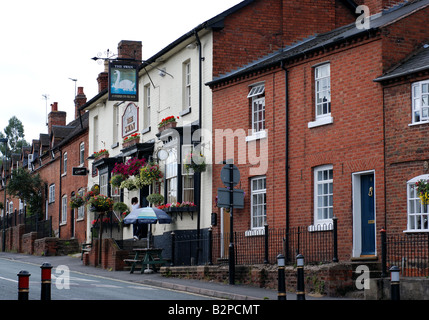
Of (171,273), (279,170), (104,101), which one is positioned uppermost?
(104,101)

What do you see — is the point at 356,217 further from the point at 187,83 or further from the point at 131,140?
the point at 131,140

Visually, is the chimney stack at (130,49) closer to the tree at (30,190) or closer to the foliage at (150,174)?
the foliage at (150,174)

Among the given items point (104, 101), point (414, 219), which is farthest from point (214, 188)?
point (104, 101)

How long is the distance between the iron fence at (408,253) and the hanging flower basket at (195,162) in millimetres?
8750

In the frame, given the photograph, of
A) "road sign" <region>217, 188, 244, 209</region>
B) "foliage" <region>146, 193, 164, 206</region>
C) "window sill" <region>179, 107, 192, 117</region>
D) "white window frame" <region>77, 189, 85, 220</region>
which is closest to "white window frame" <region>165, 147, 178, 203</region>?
"foliage" <region>146, 193, 164, 206</region>

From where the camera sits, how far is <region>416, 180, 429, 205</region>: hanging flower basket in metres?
18.5

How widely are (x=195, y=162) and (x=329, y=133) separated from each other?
6.12m

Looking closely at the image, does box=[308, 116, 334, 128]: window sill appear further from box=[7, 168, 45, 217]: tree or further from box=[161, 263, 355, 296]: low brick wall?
box=[7, 168, 45, 217]: tree

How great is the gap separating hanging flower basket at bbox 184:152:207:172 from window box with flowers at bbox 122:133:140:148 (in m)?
6.75

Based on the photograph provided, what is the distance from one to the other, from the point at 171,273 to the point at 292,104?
21.4 ft

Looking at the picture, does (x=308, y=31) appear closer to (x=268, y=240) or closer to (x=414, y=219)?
(x=268, y=240)

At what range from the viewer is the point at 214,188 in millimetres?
27250

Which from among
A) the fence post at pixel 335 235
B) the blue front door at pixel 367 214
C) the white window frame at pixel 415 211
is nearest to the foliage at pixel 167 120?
the blue front door at pixel 367 214
